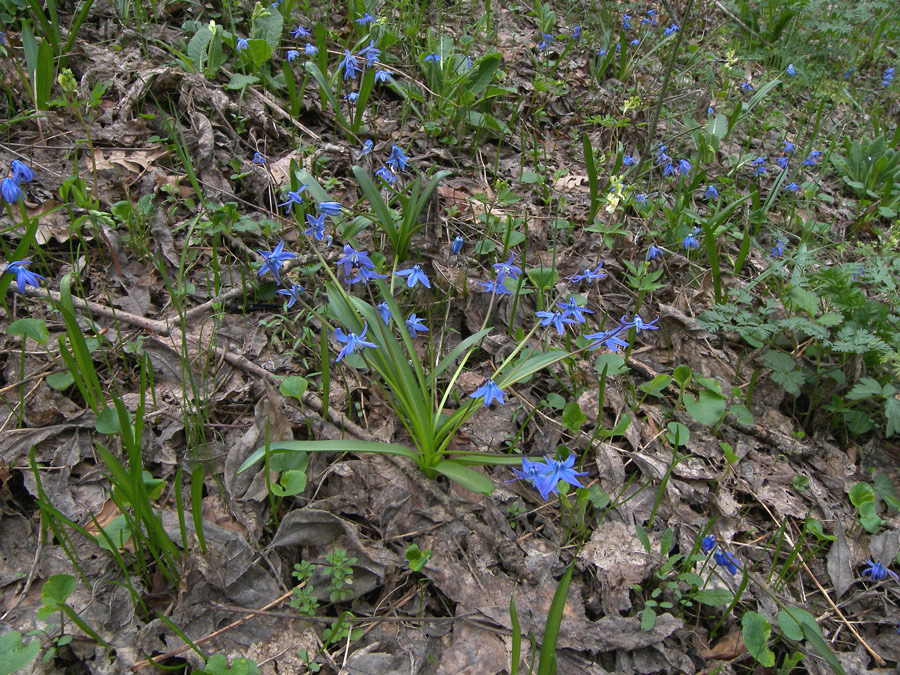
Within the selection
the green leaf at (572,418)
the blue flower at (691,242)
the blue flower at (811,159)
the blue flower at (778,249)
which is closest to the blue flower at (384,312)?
the green leaf at (572,418)

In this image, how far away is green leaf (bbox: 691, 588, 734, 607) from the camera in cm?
164

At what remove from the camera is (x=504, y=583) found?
5.41 ft

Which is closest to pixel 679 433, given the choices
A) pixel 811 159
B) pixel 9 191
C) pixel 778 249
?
pixel 778 249

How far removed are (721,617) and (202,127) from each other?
284cm

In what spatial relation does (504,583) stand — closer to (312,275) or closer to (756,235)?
(312,275)

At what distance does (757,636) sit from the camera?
1.56 metres

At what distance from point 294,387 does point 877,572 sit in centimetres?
186

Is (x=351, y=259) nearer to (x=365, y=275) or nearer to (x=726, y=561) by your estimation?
(x=365, y=275)

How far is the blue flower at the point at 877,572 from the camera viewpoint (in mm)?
1833

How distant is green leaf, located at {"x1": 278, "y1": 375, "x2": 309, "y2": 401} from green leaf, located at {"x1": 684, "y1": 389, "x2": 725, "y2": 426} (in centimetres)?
130

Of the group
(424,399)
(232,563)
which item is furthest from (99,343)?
(424,399)

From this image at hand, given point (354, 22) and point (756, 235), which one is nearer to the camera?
point (756, 235)

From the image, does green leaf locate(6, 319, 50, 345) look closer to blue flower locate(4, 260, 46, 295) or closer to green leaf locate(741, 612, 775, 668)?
blue flower locate(4, 260, 46, 295)

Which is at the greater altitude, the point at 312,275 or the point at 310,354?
the point at 312,275
